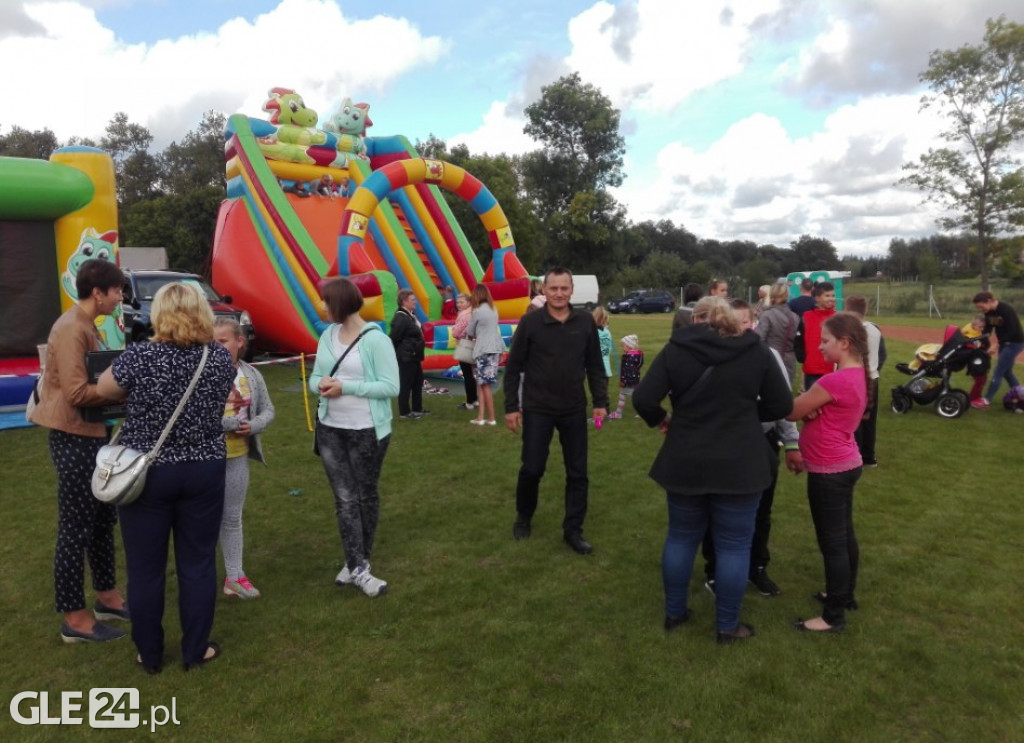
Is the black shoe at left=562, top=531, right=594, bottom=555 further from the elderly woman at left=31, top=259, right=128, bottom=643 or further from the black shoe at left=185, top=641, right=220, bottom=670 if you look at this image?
the elderly woman at left=31, top=259, right=128, bottom=643

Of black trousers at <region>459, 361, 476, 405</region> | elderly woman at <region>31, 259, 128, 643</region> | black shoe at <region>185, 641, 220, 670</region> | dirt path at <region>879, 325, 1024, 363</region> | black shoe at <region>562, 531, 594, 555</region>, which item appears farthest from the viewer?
dirt path at <region>879, 325, 1024, 363</region>

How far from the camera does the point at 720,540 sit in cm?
325

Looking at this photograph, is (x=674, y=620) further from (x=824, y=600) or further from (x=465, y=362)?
(x=465, y=362)

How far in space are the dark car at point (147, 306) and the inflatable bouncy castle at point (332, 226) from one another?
43 centimetres

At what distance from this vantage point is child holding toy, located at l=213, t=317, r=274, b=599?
3652mm

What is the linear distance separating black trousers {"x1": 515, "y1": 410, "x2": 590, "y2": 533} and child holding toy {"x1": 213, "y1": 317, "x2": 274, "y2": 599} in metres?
1.67

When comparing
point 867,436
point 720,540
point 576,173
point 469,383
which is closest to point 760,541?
point 720,540

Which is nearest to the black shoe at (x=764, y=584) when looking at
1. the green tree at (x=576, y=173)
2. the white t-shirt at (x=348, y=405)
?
the white t-shirt at (x=348, y=405)

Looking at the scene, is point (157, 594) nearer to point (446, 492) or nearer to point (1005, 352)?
point (446, 492)

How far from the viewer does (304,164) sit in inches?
526

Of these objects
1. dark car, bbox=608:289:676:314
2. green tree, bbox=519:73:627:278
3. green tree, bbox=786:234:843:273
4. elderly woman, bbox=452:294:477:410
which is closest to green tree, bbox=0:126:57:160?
green tree, bbox=519:73:627:278

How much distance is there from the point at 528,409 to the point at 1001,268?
30.2 meters

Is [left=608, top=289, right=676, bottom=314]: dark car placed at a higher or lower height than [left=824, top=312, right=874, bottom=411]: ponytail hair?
lower

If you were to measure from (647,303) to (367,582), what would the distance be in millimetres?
34078
